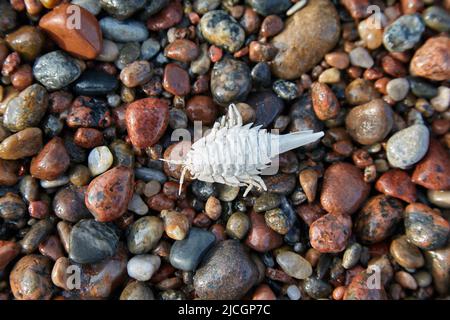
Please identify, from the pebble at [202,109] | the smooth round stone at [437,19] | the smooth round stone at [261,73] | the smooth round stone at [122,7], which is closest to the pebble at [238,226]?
the pebble at [202,109]

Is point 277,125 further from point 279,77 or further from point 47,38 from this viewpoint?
point 47,38

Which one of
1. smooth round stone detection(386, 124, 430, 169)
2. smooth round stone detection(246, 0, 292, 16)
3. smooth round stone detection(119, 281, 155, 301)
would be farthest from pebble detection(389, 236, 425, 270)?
smooth round stone detection(246, 0, 292, 16)

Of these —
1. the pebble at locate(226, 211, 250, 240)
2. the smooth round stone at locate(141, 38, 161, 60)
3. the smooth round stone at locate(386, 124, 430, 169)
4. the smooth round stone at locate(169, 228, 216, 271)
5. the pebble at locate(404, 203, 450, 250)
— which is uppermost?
the smooth round stone at locate(141, 38, 161, 60)

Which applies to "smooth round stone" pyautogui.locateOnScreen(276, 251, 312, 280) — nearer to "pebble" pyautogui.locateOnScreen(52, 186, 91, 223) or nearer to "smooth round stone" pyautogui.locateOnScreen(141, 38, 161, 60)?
"pebble" pyautogui.locateOnScreen(52, 186, 91, 223)

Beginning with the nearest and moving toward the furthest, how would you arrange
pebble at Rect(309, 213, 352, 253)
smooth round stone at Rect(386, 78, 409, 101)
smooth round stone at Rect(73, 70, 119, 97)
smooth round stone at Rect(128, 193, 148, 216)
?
pebble at Rect(309, 213, 352, 253)
smooth round stone at Rect(128, 193, 148, 216)
smooth round stone at Rect(73, 70, 119, 97)
smooth round stone at Rect(386, 78, 409, 101)

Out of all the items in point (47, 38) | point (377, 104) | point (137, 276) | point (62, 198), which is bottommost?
point (137, 276)

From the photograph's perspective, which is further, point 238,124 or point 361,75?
point 361,75

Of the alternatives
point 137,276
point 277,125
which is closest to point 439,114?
point 277,125
